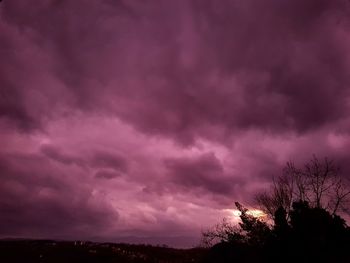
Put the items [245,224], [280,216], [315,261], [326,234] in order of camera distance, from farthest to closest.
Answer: [245,224]
[280,216]
[326,234]
[315,261]

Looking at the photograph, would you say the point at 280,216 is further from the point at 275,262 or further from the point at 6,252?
the point at 6,252

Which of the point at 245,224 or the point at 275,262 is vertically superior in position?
the point at 245,224

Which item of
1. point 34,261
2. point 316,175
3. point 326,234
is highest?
point 316,175

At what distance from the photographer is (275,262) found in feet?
111

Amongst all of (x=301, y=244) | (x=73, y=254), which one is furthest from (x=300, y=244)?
(x=73, y=254)

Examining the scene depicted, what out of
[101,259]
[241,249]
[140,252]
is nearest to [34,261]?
[101,259]

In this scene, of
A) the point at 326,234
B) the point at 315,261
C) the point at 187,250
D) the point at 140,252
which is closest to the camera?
the point at 315,261

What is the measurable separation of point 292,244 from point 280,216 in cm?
440

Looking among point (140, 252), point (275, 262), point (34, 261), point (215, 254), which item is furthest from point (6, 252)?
point (275, 262)

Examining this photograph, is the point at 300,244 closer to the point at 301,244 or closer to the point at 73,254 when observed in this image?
the point at 301,244

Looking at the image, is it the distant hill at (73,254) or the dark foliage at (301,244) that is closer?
the dark foliage at (301,244)

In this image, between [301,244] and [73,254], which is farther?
[73,254]

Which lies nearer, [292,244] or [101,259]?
[292,244]

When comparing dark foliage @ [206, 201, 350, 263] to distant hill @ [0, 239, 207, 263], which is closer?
dark foliage @ [206, 201, 350, 263]
